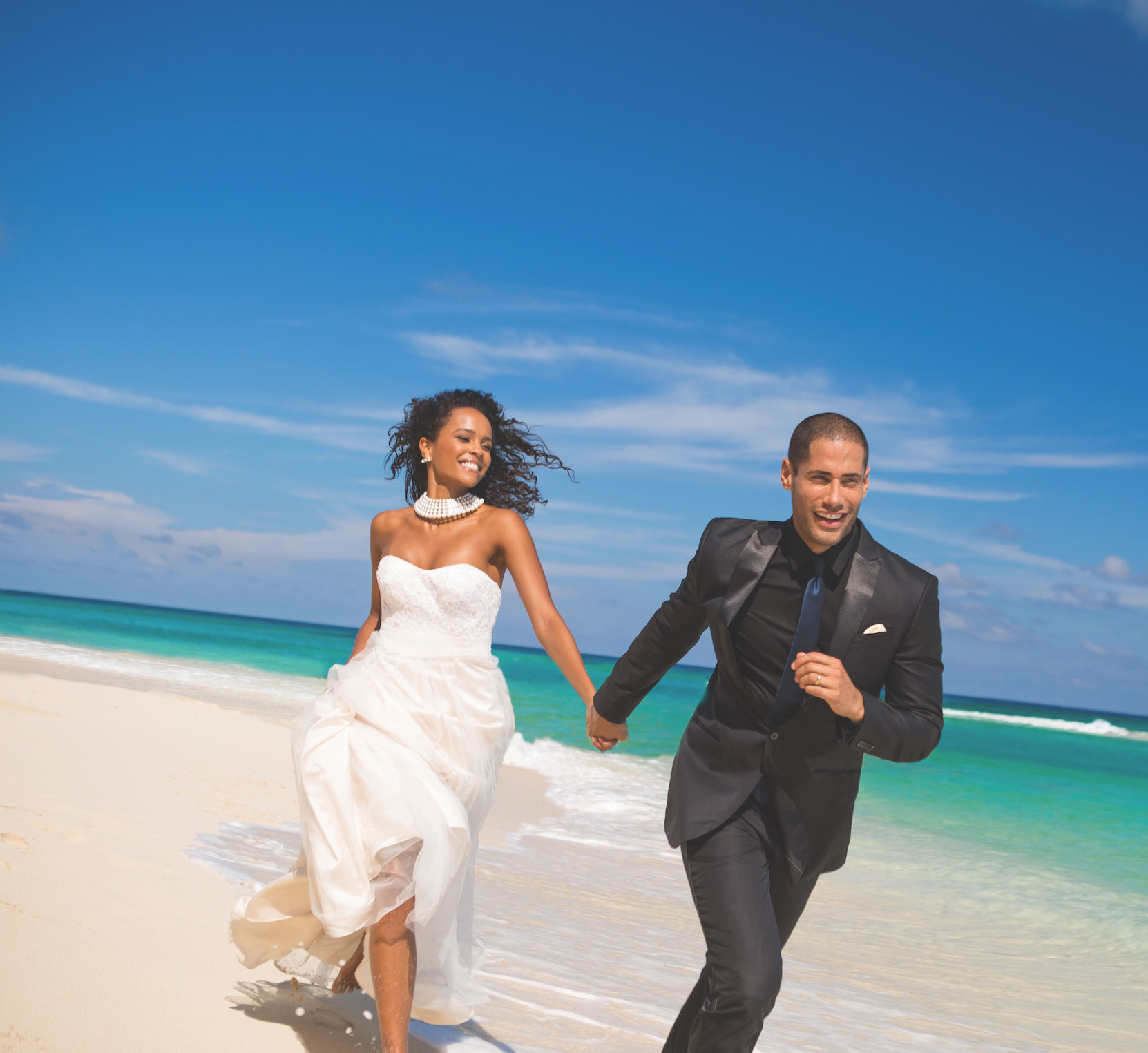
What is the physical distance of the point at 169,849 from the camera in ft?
19.1

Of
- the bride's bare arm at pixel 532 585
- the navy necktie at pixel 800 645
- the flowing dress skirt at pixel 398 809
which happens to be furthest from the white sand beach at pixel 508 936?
the navy necktie at pixel 800 645

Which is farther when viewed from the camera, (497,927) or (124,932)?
(497,927)

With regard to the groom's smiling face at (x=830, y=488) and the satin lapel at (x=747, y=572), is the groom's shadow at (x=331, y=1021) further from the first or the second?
the groom's smiling face at (x=830, y=488)

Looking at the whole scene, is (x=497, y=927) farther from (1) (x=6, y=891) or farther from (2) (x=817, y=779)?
(2) (x=817, y=779)

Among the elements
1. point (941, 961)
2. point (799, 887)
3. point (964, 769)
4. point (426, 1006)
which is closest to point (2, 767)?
point (426, 1006)

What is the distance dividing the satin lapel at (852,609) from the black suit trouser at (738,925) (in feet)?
1.99

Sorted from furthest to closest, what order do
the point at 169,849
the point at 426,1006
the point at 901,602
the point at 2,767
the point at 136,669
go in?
the point at 136,669 → the point at 2,767 → the point at 169,849 → the point at 426,1006 → the point at 901,602

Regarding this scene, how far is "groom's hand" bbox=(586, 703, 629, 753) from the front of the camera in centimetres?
386

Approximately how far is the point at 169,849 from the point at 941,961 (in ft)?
18.7

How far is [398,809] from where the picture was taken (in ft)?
11.5

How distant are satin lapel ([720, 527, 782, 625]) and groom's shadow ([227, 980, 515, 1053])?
7.15 feet

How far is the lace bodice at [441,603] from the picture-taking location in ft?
13.4

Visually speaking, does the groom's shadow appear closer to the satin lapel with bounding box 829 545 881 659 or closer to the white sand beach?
the white sand beach

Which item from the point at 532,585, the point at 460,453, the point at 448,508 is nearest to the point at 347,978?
the point at 532,585
